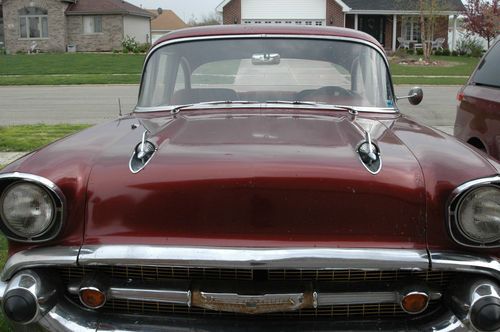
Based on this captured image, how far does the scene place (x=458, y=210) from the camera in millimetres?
2215

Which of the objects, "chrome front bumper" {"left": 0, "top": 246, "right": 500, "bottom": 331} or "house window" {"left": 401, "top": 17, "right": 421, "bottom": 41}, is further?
"house window" {"left": 401, "top": 17, "right": 421, "bottom": 41}

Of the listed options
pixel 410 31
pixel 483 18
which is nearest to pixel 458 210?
pixel 483 18

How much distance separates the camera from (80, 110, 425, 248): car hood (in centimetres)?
219

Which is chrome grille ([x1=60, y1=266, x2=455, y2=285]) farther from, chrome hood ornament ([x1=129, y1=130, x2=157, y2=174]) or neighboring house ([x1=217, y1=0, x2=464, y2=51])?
neighboring house ([x1=217, y1=0, x2=464, y2=51])

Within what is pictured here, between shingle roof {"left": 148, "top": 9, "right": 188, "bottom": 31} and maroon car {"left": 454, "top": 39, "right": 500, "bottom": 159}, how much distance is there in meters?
59.0

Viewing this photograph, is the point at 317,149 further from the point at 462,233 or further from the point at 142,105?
the point at 142,105

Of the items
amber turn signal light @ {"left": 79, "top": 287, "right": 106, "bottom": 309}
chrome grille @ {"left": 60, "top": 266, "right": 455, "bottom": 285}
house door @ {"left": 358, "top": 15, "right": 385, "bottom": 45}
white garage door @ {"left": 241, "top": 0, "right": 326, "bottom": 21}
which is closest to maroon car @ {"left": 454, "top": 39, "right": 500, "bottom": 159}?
chrome grille @ {"left": 60, "top": 266, "right": 455, "bottom": 285}

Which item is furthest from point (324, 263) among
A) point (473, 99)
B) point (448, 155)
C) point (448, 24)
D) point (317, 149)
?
point (448, 24)

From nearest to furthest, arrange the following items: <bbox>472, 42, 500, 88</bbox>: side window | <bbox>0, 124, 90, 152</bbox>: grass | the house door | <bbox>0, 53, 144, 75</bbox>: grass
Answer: <bbox>472, 42, 500, 88</bbox>: side window → <bbox>0, 124, 90, 152</bbox>: grass → <bbox>0, 53, 144, 75</bbox>: grass → the house door

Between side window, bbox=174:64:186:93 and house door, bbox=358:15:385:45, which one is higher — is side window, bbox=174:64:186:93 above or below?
below

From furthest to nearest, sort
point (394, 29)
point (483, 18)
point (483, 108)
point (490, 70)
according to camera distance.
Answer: point (394, 29) → point (483, 18) → point (490, 70) → point (483, 108)

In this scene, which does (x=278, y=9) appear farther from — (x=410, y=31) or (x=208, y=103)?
(x=208, y=103)

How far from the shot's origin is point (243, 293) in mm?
2180

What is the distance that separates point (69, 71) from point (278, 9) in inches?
583
